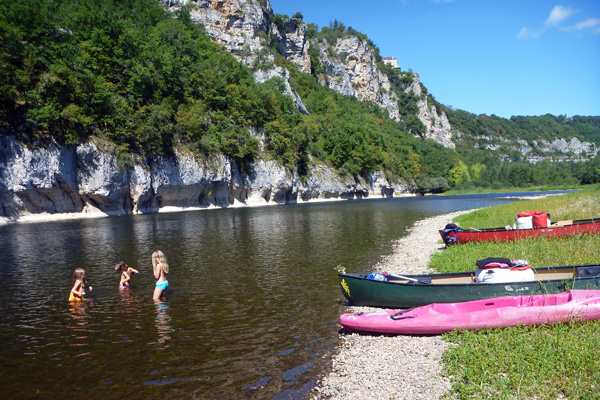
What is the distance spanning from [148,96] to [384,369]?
6602 cm

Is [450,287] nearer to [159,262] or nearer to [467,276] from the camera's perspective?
[467,276]

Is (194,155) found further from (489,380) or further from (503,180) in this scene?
(503,180)

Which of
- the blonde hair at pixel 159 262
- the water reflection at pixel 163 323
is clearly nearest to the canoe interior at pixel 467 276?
the water reflection at pixel 163 323

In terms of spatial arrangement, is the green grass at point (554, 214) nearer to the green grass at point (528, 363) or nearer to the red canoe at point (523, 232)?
the red canoe at point (523, 232)

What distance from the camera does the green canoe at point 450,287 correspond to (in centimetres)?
886

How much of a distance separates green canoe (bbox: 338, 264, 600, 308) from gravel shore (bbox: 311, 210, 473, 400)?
151cm

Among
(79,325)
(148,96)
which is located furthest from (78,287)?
(148,96)

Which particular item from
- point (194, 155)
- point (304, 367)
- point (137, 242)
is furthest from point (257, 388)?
point (194, 155)

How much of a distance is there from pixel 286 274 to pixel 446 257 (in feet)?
22.3

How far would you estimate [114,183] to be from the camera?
51812 millimetres

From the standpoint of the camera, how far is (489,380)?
5.91 metres

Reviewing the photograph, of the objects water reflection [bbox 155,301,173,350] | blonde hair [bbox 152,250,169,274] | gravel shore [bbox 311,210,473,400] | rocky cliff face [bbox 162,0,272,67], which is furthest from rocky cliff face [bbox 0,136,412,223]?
gravel shore [bbox 311,210,473,400]

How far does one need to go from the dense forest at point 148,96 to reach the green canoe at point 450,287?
159ft

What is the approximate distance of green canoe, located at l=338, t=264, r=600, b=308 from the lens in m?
8.86
